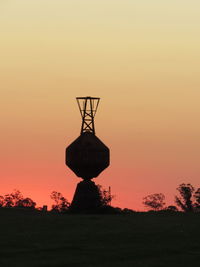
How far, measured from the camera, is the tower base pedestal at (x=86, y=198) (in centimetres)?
7975

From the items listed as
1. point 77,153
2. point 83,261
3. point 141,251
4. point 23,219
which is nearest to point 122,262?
point 83,261

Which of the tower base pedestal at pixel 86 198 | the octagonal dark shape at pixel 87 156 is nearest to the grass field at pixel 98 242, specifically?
the octagonal dark shape at pixel 87 156

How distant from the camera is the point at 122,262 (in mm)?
35531

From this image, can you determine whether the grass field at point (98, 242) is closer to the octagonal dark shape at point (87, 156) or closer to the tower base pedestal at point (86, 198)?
the octagonal dark shape at point (87, 156)

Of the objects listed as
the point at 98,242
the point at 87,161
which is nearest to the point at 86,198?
the point at 87,161

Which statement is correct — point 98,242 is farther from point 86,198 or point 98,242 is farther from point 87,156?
point 86,198

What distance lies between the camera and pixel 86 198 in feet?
262

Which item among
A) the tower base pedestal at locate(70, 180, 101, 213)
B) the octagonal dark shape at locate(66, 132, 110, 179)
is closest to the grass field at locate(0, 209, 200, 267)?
the octagonal dark shape at locate(66, 132, 110, 179)

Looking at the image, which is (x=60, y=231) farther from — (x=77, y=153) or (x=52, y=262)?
(x=77, y=153)

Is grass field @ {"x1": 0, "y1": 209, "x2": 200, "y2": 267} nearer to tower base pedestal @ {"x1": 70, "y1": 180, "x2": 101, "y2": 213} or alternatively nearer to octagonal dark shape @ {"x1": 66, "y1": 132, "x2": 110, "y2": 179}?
octagonal dark shape @ {"x1": 66, "y1": 132, "x2": 110, "y2": 179}

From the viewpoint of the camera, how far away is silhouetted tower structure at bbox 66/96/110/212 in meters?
78.1

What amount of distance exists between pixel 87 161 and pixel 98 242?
111ft

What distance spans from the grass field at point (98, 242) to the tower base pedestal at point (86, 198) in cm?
1495

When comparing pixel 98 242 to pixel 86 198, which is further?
pixel 86 198
